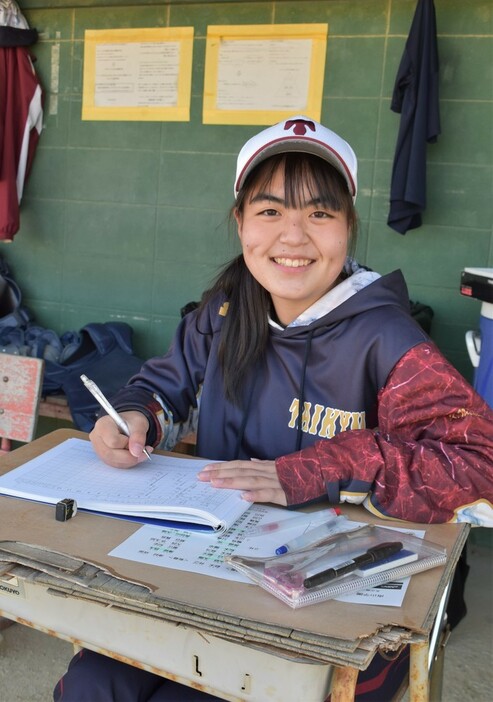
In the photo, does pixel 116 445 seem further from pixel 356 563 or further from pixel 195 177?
pixel 195 177

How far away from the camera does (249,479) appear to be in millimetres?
1269

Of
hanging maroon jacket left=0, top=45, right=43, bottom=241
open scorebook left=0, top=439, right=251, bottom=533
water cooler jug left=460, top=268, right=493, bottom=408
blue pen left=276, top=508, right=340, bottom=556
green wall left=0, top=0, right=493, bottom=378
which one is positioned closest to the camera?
blue pen left=276, top=508, right=340, bottom=556

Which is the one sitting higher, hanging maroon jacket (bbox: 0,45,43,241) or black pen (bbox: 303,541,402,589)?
hanging maroon jacket (bbox: 0,45,43,241)

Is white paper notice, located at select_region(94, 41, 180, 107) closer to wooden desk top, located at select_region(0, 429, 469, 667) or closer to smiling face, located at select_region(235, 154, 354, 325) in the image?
smiling face, located at select_region(235, 154, 354, 325)

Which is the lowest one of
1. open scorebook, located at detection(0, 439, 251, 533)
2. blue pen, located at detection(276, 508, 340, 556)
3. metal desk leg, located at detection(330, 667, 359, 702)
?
metal desk leg, located at detection(330, 667, 359, 702)

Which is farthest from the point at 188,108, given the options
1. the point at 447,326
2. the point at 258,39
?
the point at 447,326

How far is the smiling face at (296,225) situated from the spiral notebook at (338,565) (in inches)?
24.7

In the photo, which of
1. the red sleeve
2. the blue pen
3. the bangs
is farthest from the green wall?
the blue pen

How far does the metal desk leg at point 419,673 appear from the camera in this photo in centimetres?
107

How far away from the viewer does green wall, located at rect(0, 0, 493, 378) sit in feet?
10.4

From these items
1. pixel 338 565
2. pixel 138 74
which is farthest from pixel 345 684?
pixel 138 74

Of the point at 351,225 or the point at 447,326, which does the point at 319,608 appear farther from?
the point at 447,326

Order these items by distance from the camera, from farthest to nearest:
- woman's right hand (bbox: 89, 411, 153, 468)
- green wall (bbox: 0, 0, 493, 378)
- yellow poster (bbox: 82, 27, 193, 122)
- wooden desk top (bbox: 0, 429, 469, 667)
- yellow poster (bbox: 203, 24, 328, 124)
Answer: yellow poster (bbox: 82, 27, 193, 122) → yellow poster (bbox: 203, 24, 328, 124) → green wall (bbox: 0, 0, 493, 378) → woman's right hand (bbox: 89, 411, 153, 468) → wooden desk top (bbox: 0, 429, 469, 667)

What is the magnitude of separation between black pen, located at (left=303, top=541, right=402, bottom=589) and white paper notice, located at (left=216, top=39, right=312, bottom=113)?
8.90ft
